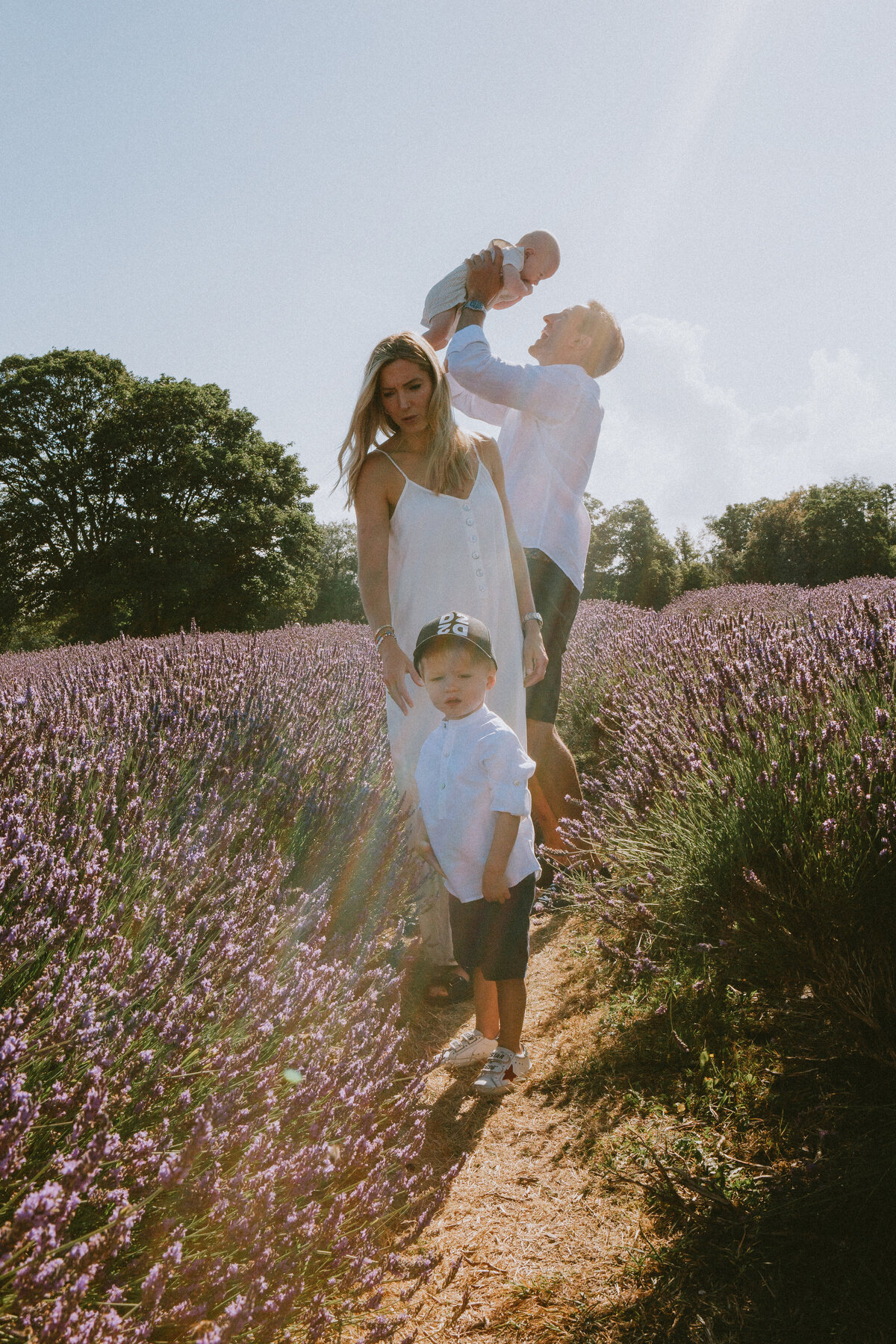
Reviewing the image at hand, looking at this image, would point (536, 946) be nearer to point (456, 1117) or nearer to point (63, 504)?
point (456, 1117)

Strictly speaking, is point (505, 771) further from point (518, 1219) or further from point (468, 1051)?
point (518, 1219)

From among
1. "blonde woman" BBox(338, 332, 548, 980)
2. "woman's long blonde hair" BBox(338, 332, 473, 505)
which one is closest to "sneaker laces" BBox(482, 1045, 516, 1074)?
"blonde woman" BBox(338, 332, 548, 980)

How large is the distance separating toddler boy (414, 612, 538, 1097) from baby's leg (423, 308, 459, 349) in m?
1.49

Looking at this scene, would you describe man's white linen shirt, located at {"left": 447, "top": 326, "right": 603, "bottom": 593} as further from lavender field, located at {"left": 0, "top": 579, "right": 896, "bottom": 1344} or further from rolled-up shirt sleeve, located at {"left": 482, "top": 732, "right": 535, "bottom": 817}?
rolled-up shirt sleeve, located at {"left": 482, "top": 732, "right": 535, "bottom": 817}

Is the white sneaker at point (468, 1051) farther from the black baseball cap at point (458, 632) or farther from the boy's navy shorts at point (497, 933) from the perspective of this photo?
the black baseball cap at point (458, 632)

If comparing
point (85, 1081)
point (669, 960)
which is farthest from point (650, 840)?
point (85, 1081)

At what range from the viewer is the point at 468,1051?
218 centimetres

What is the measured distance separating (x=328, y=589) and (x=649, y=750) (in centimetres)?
3916

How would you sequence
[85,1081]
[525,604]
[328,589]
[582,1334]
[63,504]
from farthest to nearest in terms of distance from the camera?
[328,589] → [63,504] → [525,604] → [582,1334] → [85,1081]

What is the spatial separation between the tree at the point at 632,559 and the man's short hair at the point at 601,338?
2980 centimetres

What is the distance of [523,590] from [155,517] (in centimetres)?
2339

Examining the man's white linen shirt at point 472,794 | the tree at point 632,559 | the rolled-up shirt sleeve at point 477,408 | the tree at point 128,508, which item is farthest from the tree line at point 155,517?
the man's white linen shirt at point 472,794

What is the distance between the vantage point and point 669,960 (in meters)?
2.16

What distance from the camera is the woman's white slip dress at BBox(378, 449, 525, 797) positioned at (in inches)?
93.7
